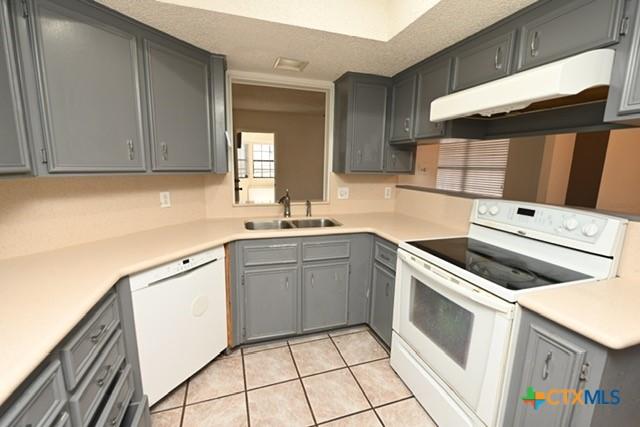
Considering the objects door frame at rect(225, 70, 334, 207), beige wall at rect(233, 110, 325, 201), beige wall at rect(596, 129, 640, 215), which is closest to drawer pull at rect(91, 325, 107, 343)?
door frame at rect(225, 70, 334, 207)

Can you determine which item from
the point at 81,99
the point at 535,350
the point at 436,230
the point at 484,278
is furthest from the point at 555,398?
the point at 81,99

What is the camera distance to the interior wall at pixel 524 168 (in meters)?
1.88

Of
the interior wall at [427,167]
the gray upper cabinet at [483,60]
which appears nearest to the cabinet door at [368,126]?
the interior wall at [427,167]

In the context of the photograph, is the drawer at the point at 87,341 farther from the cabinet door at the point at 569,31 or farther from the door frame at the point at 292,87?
the cabinet door at the point at 569,31

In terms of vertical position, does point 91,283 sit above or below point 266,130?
below

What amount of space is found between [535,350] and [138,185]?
238 cm

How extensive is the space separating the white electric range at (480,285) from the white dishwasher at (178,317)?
1219mm

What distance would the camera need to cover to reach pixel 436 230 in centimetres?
214

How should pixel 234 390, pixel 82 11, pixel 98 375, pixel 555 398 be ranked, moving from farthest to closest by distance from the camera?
1. pixel 234 390
2. pixel 82 11
3. pixel 98 375
4. pixel 555 398

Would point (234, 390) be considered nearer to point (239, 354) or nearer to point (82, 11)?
point (239, 354)

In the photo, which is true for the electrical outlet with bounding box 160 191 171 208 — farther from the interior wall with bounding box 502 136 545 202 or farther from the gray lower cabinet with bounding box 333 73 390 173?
the interior wall with bounding box 502 136 545 202

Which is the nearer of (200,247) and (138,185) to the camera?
(200,247)

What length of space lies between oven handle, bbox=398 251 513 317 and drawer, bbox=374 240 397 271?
0.85 feet

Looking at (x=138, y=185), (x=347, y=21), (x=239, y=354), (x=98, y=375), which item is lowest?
(x=239, y=354)
